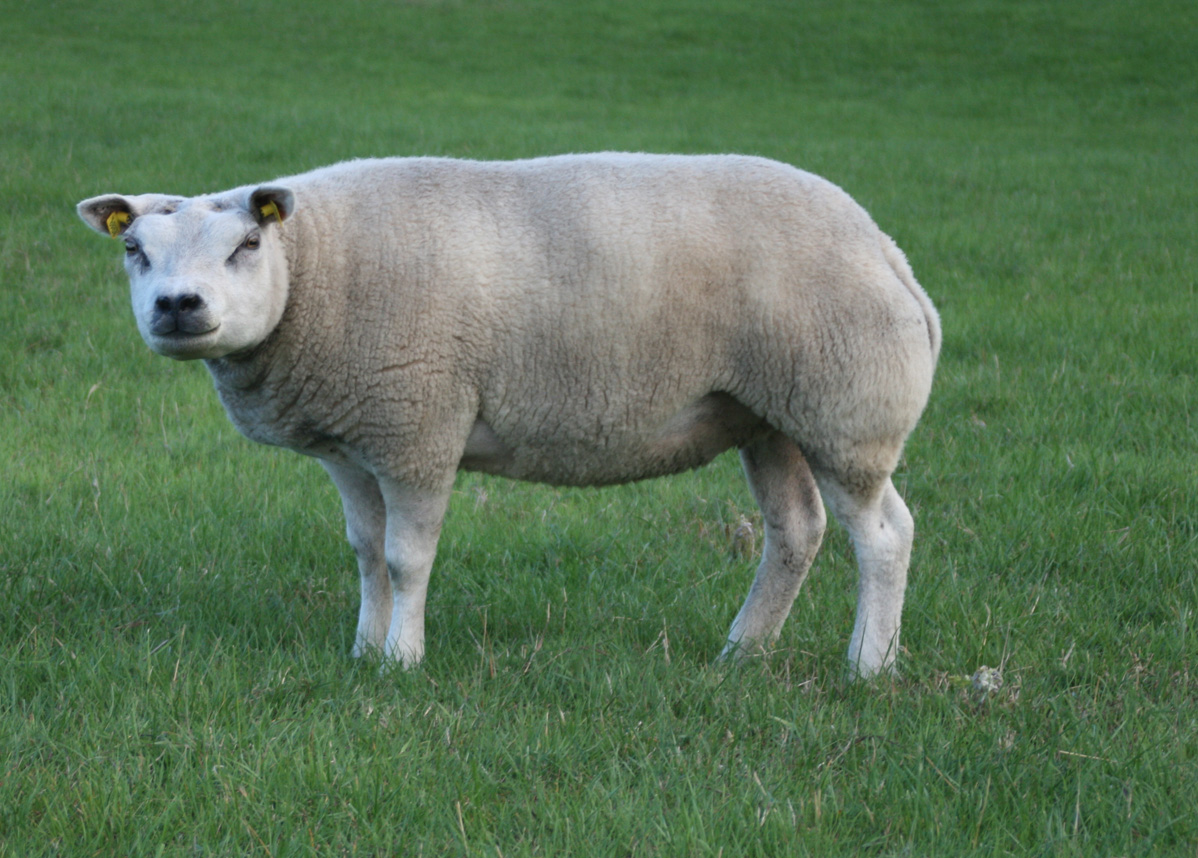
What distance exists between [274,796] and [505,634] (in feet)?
4.15

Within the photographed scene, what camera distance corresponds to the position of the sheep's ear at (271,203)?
332 cm

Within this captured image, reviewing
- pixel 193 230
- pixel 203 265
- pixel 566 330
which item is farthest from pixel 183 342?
pixel 566 330

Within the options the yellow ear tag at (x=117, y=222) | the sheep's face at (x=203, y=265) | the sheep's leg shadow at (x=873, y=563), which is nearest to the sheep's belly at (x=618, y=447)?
the sheep's leg shadow at (x=873, y=563)

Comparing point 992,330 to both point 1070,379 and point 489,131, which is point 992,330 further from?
point 489,131

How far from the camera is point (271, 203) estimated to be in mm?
3359

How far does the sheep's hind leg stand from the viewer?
3861 mm

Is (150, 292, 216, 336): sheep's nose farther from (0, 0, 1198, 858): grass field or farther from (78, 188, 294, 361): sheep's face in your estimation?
(0, 0, 1198, 858): grass field

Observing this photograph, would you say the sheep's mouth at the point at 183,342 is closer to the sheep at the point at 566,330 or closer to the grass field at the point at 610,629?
the sheep at the point at 566,330

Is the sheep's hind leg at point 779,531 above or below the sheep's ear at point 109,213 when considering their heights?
below

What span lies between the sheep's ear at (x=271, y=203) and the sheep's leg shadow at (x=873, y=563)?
1.73m

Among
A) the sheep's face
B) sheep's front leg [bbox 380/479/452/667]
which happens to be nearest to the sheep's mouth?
the sheep's face

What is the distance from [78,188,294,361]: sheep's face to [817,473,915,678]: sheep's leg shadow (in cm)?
172

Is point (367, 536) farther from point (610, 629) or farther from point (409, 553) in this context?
point (610, 629)

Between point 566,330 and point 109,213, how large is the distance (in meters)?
1.35
